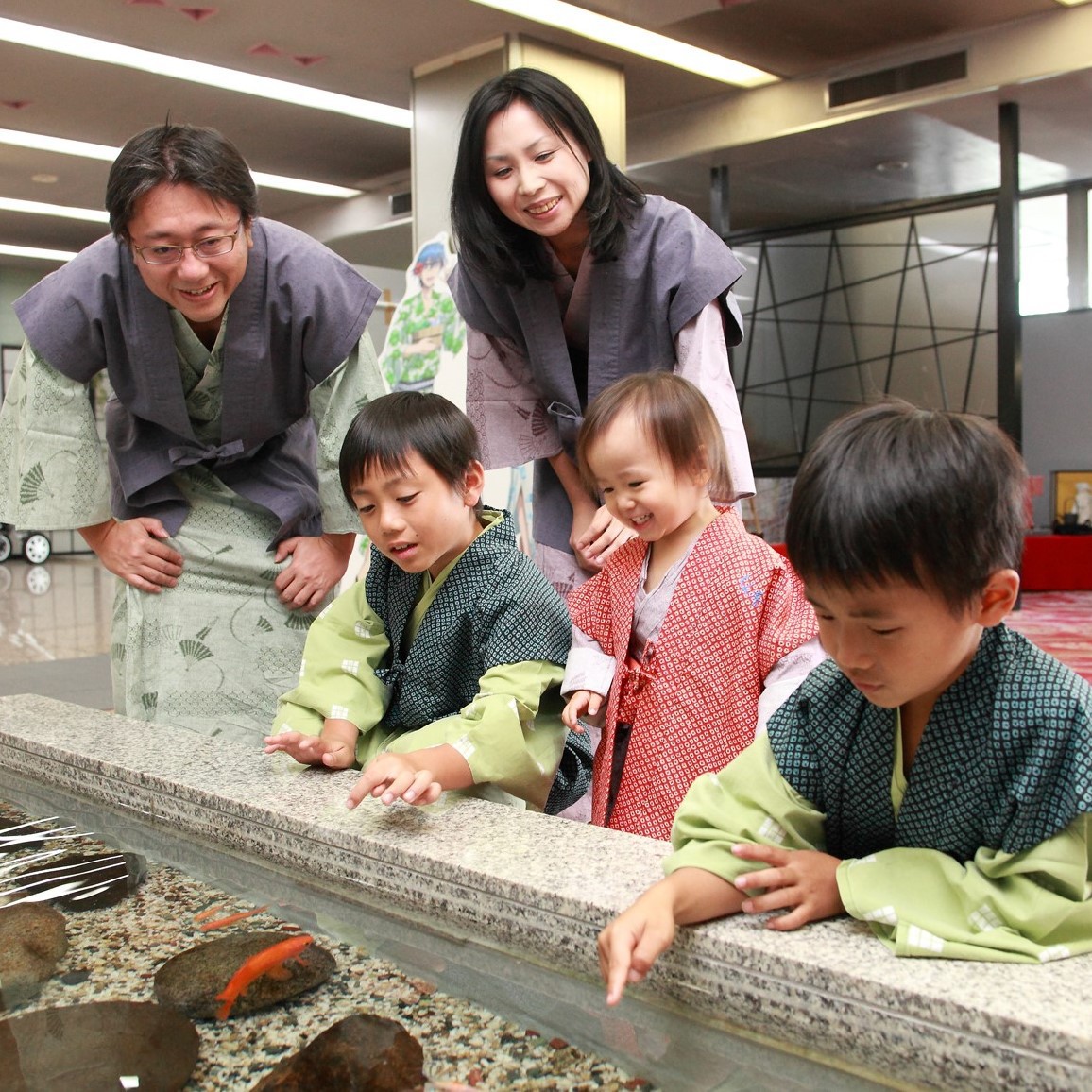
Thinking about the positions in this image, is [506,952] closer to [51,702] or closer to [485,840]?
[485,840]

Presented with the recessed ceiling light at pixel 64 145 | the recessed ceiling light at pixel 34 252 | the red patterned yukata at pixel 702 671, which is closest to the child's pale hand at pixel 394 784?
the red patterned yukata at pixel 702 671

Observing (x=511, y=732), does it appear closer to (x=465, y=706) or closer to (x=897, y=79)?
(x=465, y=706)

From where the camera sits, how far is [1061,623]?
7.00 metres

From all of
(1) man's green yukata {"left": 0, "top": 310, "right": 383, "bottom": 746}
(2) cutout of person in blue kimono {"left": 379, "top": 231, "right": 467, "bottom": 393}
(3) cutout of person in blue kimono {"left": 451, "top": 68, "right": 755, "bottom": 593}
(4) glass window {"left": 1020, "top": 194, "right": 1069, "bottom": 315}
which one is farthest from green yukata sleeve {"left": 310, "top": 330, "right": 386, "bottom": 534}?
(4) glass window {"left": 1020, "top": 194, "right": 1069, "bottom": 315}

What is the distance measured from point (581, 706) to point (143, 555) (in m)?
0.97

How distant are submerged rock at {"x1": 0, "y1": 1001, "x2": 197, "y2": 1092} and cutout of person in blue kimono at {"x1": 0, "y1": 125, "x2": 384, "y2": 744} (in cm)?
118

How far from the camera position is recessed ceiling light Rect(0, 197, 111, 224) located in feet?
32.0

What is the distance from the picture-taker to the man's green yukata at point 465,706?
1625mm

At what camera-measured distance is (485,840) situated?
1.33 metres

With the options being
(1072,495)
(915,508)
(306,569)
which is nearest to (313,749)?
(306,569)

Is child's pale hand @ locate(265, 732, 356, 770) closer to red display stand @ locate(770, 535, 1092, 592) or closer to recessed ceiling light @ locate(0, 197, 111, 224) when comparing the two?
red display stand @ locate(770, 535, 1092, 592)

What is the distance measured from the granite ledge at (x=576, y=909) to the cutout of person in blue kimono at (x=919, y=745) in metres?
0.04

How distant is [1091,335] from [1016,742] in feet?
37.5

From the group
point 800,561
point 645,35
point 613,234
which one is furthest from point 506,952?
point 645,35
